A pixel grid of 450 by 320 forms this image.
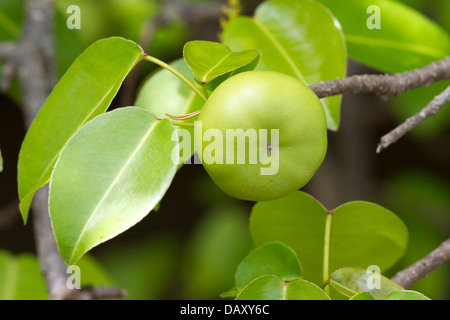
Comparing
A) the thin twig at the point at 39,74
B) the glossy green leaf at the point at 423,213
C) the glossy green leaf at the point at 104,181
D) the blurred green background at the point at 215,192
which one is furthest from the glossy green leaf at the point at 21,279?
the glossy green leaf at the point at 423,213

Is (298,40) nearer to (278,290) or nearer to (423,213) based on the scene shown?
(278,290)

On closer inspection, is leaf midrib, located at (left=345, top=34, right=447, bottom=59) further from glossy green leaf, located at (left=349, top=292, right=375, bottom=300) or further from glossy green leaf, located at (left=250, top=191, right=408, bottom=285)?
glossy green leaf, located at (left=349, top=292, right=375, bottom=300)

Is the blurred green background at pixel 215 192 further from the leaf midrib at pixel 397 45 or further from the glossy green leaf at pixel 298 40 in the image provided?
the glossy green leaf at pixel 298 40

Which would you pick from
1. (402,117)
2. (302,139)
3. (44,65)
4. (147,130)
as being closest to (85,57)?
(147,130)

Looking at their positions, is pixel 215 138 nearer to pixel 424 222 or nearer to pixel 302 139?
pixel 302 139

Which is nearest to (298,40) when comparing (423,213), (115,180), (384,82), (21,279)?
(384,82)
